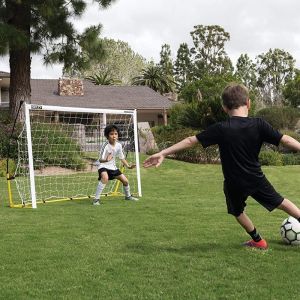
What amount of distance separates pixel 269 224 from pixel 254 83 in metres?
61.7

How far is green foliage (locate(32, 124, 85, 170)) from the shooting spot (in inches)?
637

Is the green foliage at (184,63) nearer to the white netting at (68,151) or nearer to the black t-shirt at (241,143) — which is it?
the white netting at (68,151)

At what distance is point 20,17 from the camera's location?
58.7 ft

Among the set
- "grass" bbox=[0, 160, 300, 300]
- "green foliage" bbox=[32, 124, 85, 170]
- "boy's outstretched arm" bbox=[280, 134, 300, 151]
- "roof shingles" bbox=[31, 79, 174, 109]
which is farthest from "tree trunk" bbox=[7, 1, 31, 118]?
"roof shingles" bbox=[31, 79, 174, 109]

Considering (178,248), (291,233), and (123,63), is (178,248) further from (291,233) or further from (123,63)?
(123,63)

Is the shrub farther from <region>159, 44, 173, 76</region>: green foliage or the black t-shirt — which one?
<region>159, 44, 173, 76</region>: green foliage

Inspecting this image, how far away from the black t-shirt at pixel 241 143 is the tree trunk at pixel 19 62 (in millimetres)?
13776

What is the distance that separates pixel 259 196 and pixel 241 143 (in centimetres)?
60

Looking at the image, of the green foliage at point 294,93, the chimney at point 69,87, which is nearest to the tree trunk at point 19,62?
the chimney at point 69,87

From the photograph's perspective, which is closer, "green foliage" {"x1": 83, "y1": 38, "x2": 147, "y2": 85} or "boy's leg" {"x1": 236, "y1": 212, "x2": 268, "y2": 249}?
"boy's leg" {"x1": 236, "y1": 212, "x2": 268, "y2": 249}

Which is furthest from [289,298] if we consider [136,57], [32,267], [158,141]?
[136,57]

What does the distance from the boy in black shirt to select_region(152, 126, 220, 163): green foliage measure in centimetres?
1572

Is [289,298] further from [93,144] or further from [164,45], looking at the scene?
[164,45]

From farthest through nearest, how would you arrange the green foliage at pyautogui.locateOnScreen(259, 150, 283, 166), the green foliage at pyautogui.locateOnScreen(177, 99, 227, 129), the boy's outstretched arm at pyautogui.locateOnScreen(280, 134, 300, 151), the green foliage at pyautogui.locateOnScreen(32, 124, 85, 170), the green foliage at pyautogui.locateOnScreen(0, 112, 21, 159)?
1. the green foliage at pyautogui.locateOnScreen(177, 99, 227, 129)
2. the green foliage at pyautogui.locateOnScreen(259, 150, 283, 166)
3. the green foliage at pyautogui.locateOnScreen(0, 112, 21, 159)
4. the green foliage at pyautogui.locateOnScreen(32, 124, 85, 170)
5. the boy's outstretched arm at pyautogui.locateOnScreen(280, 134, 300, 151)
